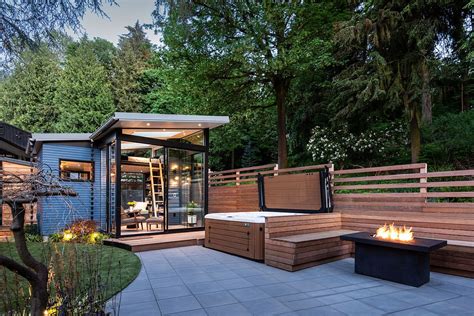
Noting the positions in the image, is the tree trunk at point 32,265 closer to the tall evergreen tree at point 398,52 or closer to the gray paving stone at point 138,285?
the gray paving stone at point 138,285

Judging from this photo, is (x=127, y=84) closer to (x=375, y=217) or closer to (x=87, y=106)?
(x=87, y=106)

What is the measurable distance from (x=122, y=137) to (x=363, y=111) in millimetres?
6393

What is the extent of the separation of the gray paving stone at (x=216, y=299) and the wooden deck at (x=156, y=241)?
115 inches

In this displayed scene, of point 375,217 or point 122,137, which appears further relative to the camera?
point 122,137

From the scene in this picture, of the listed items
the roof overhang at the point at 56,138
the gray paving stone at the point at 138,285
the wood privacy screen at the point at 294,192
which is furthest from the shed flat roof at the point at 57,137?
the gray paving stone at the point at 138,285

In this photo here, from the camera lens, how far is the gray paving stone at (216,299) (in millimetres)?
3262

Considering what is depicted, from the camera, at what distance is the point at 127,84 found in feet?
65.4

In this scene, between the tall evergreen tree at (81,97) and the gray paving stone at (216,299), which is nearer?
the gray paving stone at (216,299)

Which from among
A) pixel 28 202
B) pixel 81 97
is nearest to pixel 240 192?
pixel 28 202

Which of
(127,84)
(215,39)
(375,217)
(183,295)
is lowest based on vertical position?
(183,295)

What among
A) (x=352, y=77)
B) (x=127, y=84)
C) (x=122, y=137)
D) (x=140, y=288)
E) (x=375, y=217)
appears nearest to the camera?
(x=140, y=288)

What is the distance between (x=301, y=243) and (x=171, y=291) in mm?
1970

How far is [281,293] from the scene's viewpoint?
3.56m

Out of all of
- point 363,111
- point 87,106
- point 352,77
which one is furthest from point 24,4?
point 87,106
